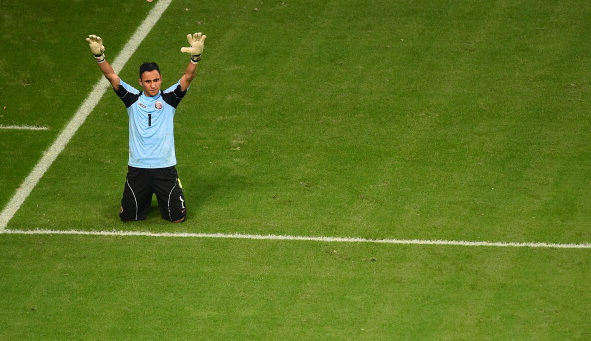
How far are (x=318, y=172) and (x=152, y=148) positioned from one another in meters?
2.02

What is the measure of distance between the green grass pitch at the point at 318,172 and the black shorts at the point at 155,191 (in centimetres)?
18

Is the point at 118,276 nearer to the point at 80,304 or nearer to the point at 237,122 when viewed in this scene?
the point at 80,304

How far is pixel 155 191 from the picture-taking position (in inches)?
448

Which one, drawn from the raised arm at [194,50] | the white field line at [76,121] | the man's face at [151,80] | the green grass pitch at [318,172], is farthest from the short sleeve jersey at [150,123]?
the white field line at [76,121]

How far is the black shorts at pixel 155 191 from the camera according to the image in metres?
11.3

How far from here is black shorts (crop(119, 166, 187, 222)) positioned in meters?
11.3

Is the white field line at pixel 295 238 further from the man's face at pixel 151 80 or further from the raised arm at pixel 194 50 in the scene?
the raised arm at pixel 194 50

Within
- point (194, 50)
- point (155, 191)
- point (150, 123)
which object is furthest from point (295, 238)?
point (194, 50)

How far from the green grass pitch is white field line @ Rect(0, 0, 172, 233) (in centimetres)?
10

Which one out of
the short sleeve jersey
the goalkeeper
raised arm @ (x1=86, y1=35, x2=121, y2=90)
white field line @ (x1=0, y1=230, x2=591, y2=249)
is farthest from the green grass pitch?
raised arm @ (x1=86, y1=35, x2=121, y2=90)

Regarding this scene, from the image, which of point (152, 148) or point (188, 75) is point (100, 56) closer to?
point (188, 75)

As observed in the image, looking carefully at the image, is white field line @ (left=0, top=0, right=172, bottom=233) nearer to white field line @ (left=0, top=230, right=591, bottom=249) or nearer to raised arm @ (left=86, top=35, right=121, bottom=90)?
white field line @ (left=0, top=230, right=591, bottom=249)

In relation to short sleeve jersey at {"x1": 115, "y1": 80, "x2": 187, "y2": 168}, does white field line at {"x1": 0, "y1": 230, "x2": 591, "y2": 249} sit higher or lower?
lower

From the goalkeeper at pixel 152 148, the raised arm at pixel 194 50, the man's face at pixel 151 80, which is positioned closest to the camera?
the raised arm at pixel 194 50
